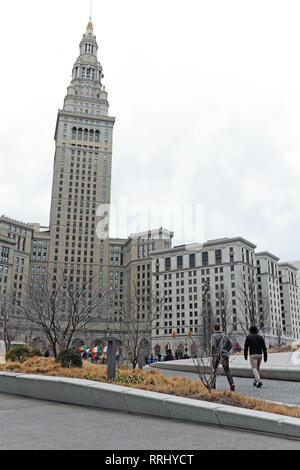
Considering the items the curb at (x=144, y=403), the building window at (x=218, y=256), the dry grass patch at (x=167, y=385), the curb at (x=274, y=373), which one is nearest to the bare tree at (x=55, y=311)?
the dry grass patch at (x=167, y=385)

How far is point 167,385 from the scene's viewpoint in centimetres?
994

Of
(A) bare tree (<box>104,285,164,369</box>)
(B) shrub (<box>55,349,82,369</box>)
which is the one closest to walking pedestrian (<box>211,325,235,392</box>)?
(B) shrub (<box>55,349,82,369</box>)

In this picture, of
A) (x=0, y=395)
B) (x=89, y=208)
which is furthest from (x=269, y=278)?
(x=0, y=395)

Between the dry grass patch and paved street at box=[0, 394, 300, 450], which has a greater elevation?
the dry grass patch

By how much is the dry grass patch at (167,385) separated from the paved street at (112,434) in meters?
1.24

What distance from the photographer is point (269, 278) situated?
123 m

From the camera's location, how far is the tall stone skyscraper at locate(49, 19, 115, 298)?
129 meters

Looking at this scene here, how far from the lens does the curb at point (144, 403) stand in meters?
6.48

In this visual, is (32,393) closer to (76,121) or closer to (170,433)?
(170,433)

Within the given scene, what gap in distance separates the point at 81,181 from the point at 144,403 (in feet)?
429

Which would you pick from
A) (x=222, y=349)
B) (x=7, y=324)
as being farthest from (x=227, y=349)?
(x=7, y=324)

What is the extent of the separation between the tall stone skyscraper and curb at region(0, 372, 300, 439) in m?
115

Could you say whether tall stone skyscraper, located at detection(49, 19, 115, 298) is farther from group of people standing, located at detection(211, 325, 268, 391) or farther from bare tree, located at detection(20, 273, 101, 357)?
group of people standing, located at detection(211, 325, 268, 391)

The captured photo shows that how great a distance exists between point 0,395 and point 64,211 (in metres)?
123
